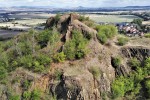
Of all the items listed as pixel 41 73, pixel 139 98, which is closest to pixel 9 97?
pixel 41 73

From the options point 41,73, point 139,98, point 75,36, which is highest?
point 75,36

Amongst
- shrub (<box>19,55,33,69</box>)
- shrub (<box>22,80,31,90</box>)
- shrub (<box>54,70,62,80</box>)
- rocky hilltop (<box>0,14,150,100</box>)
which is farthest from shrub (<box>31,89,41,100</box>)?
shrub (<box>19,55,33,69</box>)

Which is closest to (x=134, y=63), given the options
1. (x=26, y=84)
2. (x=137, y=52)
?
(x=137, y=52)

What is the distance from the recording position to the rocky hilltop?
135ft

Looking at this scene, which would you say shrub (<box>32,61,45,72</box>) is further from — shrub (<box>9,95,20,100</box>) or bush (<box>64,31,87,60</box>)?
shrub (<box>9,95,20,100</box>)

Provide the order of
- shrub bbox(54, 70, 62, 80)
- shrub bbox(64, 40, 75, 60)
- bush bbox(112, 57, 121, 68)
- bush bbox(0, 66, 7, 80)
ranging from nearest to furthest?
shrub bbox(54, 70, 62, 80) < bush bbox(0, 66, 7, 80) < shrub bbox(64, 40, 75, 60) < bush bbox(112, 57, 121, 68)

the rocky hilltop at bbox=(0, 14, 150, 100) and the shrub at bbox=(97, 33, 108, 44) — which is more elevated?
the shrub at bbox=(97, 33, 108, 44)

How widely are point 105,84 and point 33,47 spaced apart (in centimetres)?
1153

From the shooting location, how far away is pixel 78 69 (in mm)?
43344

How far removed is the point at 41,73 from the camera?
43.2 meters

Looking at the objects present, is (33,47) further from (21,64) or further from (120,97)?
(120,97)

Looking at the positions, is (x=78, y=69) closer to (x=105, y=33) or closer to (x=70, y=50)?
(x=70, y=50)

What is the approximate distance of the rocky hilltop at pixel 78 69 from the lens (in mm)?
41031

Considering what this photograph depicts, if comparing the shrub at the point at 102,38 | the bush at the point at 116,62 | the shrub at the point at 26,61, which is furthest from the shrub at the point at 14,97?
the shrub at the point at 102,38
